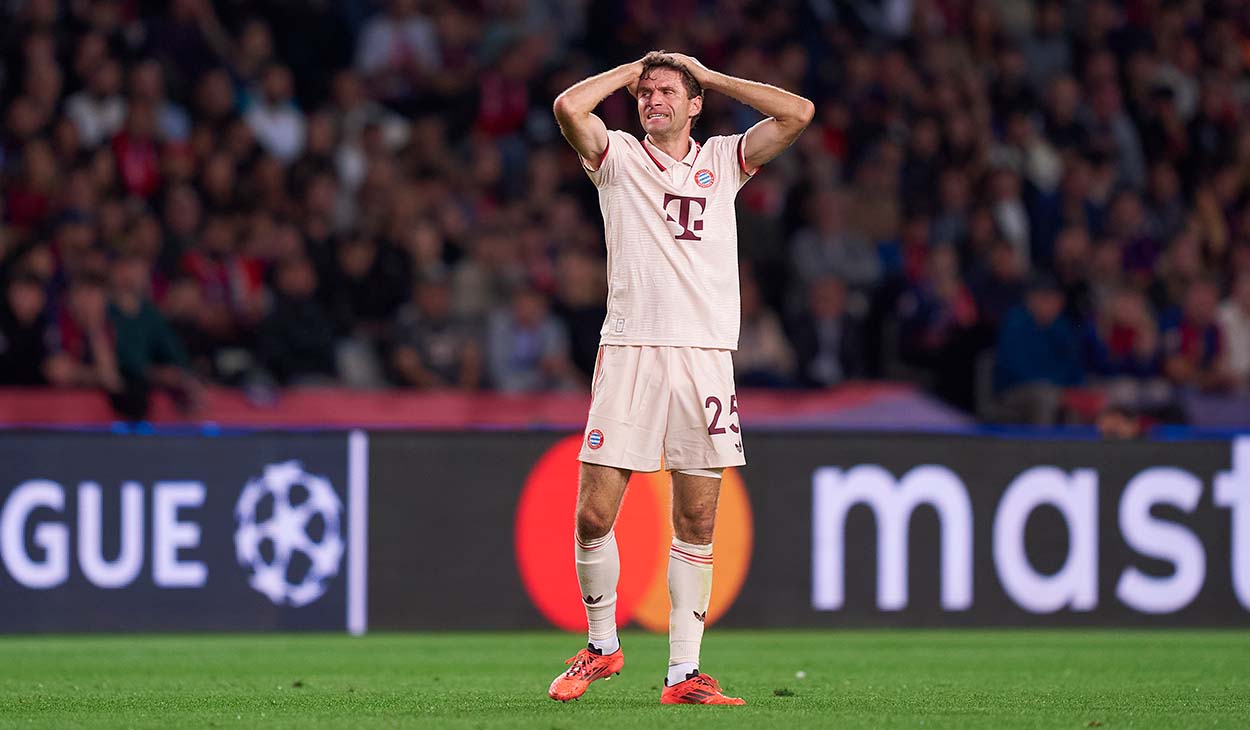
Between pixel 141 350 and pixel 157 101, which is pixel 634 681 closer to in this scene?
pixel 141 350

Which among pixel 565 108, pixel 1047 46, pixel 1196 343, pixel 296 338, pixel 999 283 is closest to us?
pixel 565 108

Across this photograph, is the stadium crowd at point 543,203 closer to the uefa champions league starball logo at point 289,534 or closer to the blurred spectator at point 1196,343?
the blurred spectator at point 1196,343

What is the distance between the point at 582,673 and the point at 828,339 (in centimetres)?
797

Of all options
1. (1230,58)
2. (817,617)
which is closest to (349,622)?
(817,617)

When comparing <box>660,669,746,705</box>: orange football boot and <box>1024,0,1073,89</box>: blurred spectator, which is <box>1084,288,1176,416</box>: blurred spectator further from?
<box>660,669,746,705</box>: orange football boot

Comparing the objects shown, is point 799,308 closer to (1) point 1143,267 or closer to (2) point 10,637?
(1) point 1143,267

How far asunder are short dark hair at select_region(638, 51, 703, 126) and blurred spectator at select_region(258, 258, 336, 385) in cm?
689

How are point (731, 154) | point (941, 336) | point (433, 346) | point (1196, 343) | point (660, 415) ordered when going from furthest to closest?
1. point (1196, 343)
2. point (941, 336)
3. point (433, 346)
4. point (731, 154)
5. point (660, 415)

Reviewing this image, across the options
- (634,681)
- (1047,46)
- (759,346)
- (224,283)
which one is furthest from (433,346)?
(1047,46)

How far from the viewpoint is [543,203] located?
1526 centimetres

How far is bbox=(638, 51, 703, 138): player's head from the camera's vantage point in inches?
271

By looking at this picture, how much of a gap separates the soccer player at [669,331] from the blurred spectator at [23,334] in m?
6.61

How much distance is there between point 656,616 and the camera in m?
10.9

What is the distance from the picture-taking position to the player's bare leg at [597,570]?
692 cm
